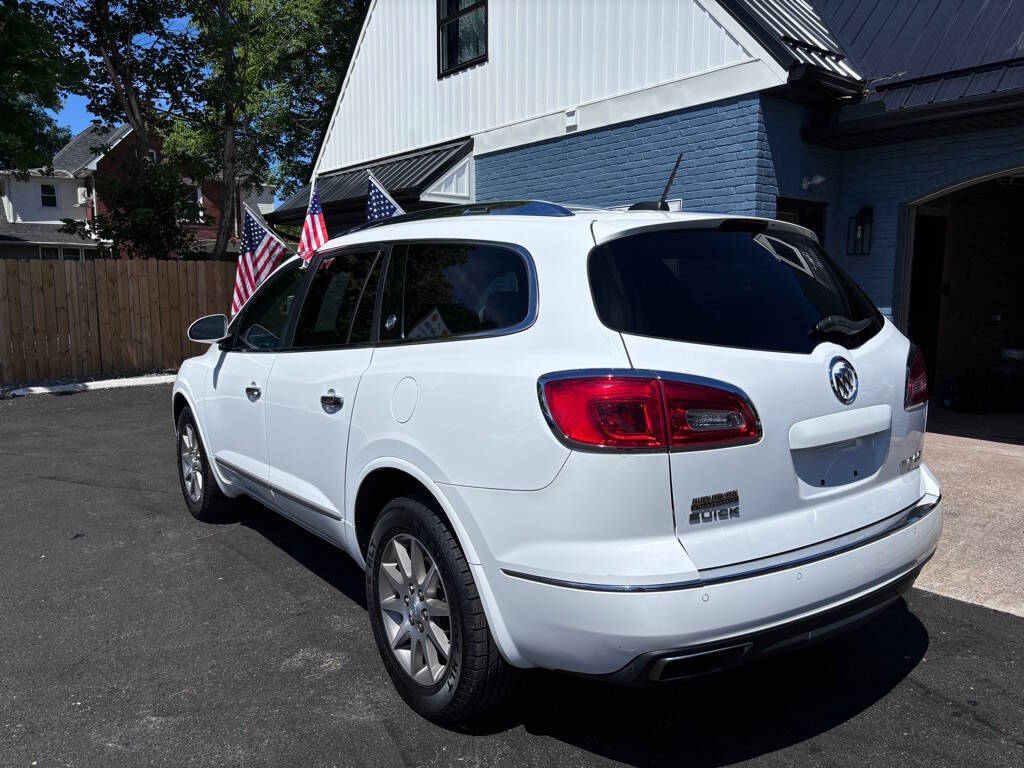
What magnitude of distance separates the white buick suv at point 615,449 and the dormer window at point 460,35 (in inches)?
361

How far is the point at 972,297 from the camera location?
35.1 ft

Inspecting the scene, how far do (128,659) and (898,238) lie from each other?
7.68 m

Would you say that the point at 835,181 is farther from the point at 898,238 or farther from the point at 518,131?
the point at 518,131

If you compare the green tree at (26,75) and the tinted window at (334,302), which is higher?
the green tree at (26,75)

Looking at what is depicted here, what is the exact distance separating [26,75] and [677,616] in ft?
51.4

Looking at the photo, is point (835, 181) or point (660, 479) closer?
point (660, 479)

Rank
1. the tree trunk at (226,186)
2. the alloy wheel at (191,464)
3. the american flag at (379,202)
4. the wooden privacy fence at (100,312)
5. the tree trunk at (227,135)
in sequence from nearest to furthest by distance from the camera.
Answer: the alloy wheel at (191,464) < the american flag at (379,202) < the wooden privacy fence at (100,312) < the tree trunk at (227,135) < the tree trunk at (226,186)

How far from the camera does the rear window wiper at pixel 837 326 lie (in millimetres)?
2809

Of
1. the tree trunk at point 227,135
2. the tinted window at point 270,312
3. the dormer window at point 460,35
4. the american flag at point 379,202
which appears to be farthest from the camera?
the tree trunk at point 227,135

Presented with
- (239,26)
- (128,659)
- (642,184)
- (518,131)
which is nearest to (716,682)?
(128,659)

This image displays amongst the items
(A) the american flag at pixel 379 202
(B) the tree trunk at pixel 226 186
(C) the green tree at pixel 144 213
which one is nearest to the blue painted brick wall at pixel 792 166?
(A) the american flag at pixel 379 202

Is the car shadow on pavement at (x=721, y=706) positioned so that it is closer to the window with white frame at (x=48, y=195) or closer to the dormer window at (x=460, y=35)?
the dormer window at (x=460, y=35)

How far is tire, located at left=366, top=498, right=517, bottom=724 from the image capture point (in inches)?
108

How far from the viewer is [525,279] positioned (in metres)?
2.81
